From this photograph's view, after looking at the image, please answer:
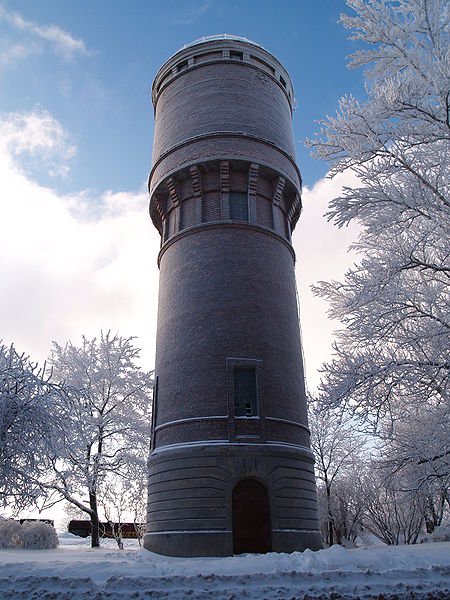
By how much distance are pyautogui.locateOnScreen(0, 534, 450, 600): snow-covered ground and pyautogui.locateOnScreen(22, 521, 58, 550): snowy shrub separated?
10314 millimetres

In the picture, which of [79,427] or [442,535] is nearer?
[79,427]

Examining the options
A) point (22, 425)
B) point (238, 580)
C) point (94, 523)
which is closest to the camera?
point (238, 580)

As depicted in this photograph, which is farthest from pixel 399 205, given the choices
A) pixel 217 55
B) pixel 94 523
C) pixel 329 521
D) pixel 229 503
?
pixel 329 521

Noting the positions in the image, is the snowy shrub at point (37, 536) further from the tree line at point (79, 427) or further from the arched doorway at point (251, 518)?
the arched doorway at point (251, 518)

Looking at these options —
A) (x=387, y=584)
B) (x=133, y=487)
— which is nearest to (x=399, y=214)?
(x=387, y=584)

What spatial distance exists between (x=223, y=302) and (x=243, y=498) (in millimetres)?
6090

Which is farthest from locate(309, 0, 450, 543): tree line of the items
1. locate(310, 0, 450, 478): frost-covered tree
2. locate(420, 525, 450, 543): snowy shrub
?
locate(420, 525, 450, 543): snowy shrub

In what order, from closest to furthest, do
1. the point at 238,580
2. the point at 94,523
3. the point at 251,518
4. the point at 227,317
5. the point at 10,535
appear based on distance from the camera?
the point at 238,580 < the point at 251,518 < the point at 227,317 < the point at 10,535 < the point at 94,523

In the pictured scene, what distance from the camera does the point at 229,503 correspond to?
45.4ft

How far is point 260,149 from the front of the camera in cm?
1923

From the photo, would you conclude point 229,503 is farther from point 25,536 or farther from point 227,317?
point 25,536

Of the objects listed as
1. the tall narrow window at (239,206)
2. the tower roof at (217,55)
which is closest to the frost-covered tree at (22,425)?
the tall narrow window at (239,206)

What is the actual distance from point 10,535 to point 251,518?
9.41 m

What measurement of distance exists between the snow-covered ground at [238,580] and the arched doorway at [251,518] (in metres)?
5.62
